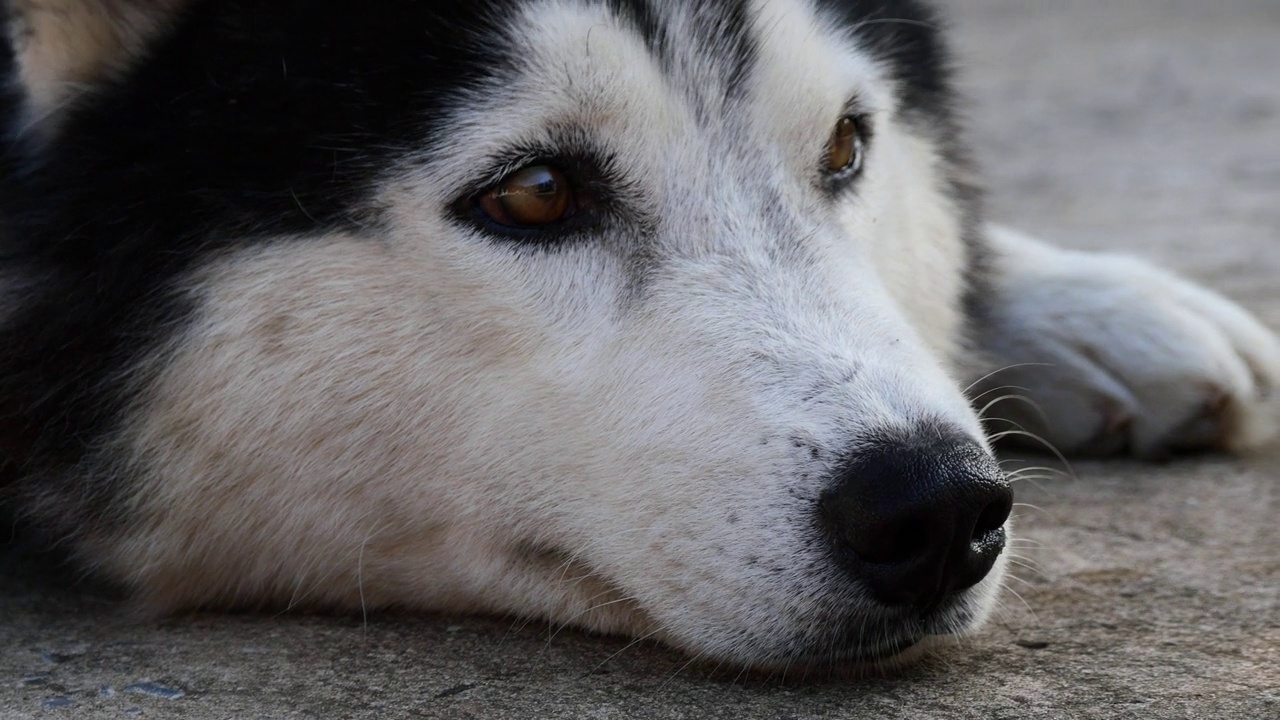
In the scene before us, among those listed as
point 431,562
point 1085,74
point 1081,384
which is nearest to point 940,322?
point 1081,384

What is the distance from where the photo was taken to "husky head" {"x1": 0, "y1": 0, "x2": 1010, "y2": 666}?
7.28 ft

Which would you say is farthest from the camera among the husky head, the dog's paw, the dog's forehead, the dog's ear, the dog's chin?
the dog's paw

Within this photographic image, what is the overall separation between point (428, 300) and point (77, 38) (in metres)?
0.77

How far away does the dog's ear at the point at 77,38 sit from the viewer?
8.07 feet

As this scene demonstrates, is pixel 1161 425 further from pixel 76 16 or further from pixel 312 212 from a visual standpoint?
pixel 76 16

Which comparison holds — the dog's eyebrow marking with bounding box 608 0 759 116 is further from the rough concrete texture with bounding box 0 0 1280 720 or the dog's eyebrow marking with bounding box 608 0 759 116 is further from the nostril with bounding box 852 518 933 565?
the rough concrete texture with bounding box 0 0 1280 720

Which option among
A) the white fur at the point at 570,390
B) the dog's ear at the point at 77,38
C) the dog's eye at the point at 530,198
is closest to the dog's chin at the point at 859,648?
the white fur at the point at 570,390

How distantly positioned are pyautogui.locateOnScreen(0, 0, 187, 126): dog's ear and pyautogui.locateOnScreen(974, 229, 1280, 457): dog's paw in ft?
6.16

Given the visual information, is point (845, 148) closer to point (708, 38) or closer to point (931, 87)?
point (708, 38)

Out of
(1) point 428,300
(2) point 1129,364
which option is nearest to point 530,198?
(1) point 428,300

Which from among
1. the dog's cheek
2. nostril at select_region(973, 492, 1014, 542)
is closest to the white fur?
the dog's cheek

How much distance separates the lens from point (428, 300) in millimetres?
2344

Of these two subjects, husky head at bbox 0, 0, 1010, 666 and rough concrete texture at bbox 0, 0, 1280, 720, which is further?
husky head at bbox 0, 0, 1010, 666

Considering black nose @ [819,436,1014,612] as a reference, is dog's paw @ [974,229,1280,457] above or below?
above
